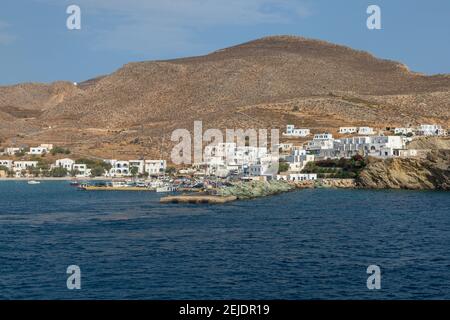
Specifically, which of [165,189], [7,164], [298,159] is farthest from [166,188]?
[7,164]

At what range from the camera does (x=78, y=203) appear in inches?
2598

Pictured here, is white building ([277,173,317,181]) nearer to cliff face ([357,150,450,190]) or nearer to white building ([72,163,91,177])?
cliff face ([357,150,450,190])

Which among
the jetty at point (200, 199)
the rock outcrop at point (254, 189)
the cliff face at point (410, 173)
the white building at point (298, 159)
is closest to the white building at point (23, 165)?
the white building at point (298, 159)

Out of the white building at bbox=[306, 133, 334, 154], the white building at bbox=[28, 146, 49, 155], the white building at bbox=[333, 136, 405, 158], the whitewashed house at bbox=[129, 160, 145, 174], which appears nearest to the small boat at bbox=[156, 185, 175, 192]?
the white building at bbox=[306, 133, 334, 154]

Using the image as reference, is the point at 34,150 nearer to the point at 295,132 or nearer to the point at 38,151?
the point at 38,151

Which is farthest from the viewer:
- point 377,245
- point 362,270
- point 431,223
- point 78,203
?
point 78,203

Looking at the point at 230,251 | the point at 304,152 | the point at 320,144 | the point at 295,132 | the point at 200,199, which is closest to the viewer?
the point at 230,251

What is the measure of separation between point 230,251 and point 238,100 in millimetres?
123680

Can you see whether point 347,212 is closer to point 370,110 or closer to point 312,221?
point 312,221

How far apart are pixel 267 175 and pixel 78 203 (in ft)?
108

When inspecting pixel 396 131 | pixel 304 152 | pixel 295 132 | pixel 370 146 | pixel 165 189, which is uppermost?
pixel 295 132

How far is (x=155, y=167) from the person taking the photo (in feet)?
378

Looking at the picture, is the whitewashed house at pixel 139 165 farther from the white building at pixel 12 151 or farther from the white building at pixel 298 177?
the white building at pixel 298 177

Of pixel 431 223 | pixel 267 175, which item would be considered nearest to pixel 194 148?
pixel 267 175
